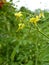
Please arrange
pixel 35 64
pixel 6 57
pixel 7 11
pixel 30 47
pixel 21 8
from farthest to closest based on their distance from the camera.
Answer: pixel 21 8 → pixel 7 11 → pixel 6 57 → pixel 30 47 → pixel 35 64

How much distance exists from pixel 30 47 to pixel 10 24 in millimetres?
468

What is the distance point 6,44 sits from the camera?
3246mm

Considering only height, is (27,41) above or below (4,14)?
below

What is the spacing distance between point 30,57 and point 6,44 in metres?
0.38

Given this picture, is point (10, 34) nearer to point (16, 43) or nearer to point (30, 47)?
point (16, 43)

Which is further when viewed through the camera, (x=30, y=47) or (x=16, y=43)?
(x=16, y=43)

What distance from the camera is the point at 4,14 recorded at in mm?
3334

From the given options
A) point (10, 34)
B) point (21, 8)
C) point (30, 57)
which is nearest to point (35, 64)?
point (30, 57)

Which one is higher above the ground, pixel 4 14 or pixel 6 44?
pixel 4 14

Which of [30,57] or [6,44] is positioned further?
[6,44]

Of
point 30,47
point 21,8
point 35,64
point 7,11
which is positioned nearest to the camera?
point 35,64

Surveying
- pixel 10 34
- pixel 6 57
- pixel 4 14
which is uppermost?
pixel 4 14

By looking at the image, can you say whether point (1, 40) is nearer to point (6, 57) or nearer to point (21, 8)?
point (6, 57)

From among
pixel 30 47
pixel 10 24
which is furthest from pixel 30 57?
pixel 10 24
